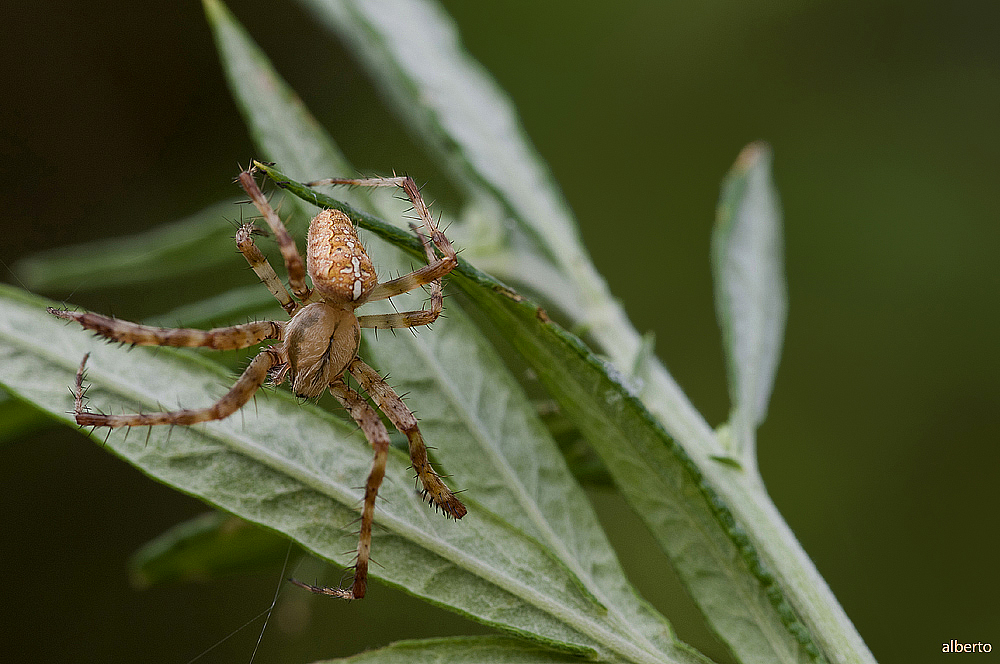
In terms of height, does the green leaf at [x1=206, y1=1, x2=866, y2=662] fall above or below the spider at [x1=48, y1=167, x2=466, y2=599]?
below

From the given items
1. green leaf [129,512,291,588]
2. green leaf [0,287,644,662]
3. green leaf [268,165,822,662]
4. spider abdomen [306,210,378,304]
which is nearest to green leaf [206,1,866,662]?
green leaf [268,165,822,662]

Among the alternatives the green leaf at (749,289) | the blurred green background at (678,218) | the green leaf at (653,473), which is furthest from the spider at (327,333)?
the blurred green background at (678,218)

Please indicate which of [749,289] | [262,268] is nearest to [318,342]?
[262,268]

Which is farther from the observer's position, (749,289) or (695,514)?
(749,289)

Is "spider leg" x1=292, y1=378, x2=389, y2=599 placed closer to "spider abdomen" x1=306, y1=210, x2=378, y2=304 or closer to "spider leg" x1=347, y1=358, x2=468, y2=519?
"spider leg" x1=347, y1=358, x2=468, y2=519

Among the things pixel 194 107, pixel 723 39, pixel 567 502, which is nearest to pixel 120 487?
pixel 194 107

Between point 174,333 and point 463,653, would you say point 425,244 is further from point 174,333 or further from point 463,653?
point 463,653

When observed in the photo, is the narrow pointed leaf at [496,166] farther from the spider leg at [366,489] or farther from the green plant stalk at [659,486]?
the spider leg at [366,489]
